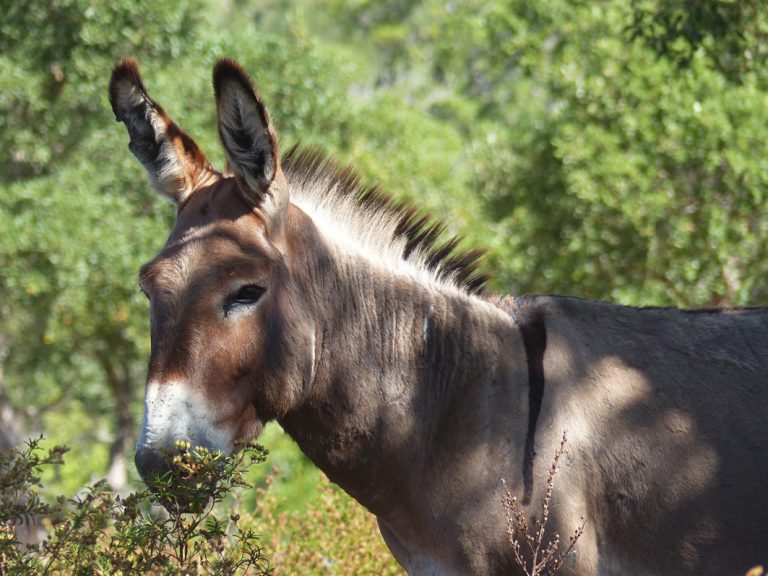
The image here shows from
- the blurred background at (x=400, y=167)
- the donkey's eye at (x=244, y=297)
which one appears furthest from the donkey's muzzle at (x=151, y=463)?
the blurred background at (x=400, y=167)

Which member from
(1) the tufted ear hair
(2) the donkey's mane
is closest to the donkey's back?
(2) the donkey's mane

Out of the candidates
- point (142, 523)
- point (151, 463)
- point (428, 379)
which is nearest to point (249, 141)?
point (428, 379)

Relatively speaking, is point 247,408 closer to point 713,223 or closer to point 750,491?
point 750,491

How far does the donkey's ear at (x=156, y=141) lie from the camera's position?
3.96 metres

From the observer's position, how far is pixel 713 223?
12719mm

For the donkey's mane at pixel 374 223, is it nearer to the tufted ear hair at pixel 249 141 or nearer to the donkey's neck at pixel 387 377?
the donkey's neck at pixel 387 377

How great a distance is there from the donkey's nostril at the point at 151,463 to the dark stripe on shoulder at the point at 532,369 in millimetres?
1309

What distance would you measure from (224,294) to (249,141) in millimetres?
631

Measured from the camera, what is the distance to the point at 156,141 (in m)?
4.03

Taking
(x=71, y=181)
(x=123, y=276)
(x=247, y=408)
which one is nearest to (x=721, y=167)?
(x=123, y=276)

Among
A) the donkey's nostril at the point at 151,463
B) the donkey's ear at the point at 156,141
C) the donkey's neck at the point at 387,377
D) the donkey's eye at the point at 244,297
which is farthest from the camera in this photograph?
the donkey's ear at the point at 156,141

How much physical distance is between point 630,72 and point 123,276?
26.5 ft

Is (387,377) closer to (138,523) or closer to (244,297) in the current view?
(244,297)

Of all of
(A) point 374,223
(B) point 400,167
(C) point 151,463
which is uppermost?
(A) point 374,223
